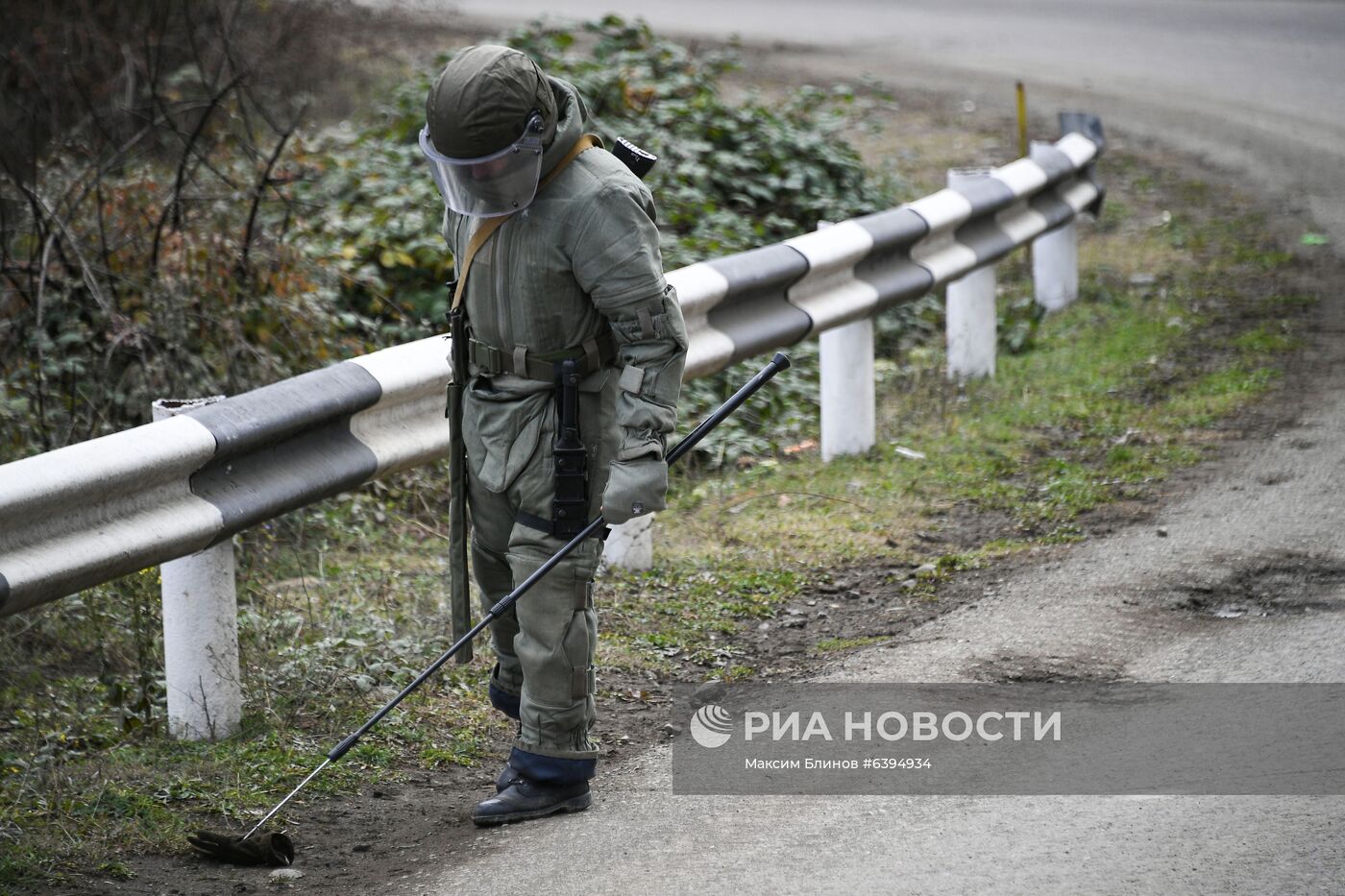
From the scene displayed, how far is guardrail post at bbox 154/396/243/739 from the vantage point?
13.4 ft

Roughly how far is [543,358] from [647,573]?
181 cm

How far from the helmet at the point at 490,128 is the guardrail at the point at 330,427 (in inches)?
38.5

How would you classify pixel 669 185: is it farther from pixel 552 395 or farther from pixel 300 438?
pixel 552 395

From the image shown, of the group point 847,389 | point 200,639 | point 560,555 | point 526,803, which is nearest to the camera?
point 560,555

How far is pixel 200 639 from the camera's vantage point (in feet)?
13.4

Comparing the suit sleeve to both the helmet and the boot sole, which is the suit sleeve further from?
the boot sole

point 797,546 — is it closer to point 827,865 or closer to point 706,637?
point 706,637

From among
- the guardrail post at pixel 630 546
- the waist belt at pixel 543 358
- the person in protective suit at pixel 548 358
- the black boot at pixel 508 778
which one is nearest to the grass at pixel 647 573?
the guardrail post at pixel 630 546

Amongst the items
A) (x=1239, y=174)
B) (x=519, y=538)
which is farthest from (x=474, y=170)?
(x=1239, y=174)

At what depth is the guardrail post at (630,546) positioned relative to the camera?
535cm

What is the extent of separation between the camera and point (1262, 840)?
3443mm

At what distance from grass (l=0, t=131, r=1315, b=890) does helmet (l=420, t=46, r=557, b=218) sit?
1.61 metres

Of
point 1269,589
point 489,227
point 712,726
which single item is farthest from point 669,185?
point 489,227

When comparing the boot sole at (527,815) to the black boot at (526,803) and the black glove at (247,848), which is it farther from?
the black glove at (247,848)
